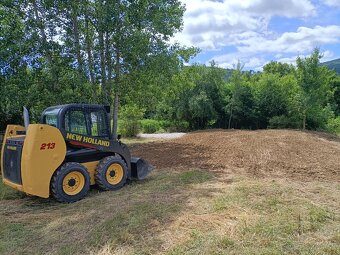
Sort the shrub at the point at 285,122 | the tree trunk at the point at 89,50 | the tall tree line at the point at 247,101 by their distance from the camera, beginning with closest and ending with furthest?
the tree trunk at the point at 89,50 < the tall tree line at the point at 247,101 < the shrub at the point at 285,122

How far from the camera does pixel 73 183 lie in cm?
617

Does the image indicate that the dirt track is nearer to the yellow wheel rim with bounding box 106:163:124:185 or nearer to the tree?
the yellow wheel rim with bounding box 106:163:124:185

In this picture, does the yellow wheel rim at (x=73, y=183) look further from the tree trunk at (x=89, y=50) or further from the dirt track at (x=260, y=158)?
the tree trunk at (x=89, y=50)

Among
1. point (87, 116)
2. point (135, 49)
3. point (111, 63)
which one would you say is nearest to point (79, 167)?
point (87, 116)

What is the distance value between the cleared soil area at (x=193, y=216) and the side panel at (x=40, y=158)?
435 millimetres

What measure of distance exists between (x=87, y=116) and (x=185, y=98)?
2004 centimetres

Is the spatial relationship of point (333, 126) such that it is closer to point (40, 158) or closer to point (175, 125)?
point (175, 125)

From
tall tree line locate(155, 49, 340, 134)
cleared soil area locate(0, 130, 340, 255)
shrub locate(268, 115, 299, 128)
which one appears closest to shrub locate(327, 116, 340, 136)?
tall tree line locate(155, 49, 340, 134)

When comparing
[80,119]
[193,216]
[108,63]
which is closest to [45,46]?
[108,63]

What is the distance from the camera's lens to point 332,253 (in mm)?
3779

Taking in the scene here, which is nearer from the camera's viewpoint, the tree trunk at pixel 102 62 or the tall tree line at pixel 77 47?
the tall tree line at pixel 77 47

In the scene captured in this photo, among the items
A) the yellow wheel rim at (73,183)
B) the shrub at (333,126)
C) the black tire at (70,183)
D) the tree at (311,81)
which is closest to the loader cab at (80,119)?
the black tire at (70,183)

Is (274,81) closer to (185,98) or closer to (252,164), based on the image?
(185,98)

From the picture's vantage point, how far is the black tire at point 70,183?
5.89m
